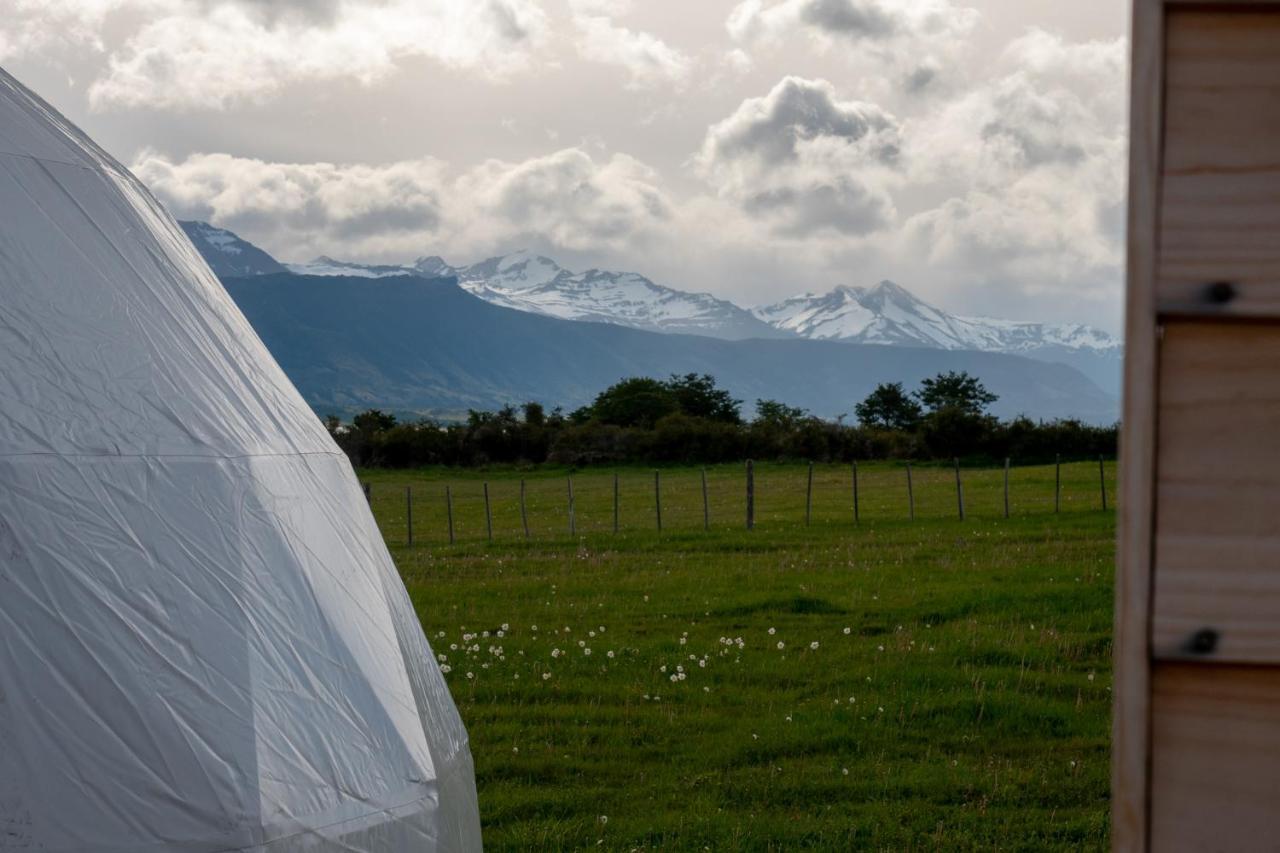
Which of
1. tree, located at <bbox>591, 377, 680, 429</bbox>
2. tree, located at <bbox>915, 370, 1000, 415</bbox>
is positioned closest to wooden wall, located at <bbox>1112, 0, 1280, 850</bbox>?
tree, located at <bbox>591, 377, 680, 429</bbox>

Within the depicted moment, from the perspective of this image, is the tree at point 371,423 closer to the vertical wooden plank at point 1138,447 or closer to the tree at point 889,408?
the tree at point 889,408

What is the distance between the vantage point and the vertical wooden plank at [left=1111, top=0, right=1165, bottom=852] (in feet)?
5.01

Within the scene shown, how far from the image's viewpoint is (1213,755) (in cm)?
153

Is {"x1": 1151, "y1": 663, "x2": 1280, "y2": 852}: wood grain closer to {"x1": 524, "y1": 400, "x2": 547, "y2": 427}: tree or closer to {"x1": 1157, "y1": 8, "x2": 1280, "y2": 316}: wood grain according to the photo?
{"x1": 1157, "y1": 8, "x2": 1280, "y2": 316}: wood grain

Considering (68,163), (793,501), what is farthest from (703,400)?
(68,163)

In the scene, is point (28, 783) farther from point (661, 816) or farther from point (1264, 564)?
point (661, 816)

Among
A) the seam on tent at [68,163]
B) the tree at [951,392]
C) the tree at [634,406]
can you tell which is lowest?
the seam on tent at [68,163]

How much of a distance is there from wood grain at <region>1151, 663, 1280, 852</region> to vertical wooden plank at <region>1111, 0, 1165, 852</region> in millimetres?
23

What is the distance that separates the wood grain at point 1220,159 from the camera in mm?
1546

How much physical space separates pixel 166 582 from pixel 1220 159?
4302 mm

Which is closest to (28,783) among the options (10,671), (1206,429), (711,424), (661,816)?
(10,671)

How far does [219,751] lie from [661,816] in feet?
15.0

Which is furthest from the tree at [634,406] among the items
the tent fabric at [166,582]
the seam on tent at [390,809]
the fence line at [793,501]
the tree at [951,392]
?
the tent fabric at [166,582]

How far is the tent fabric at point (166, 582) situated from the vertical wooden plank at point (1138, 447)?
389cm
